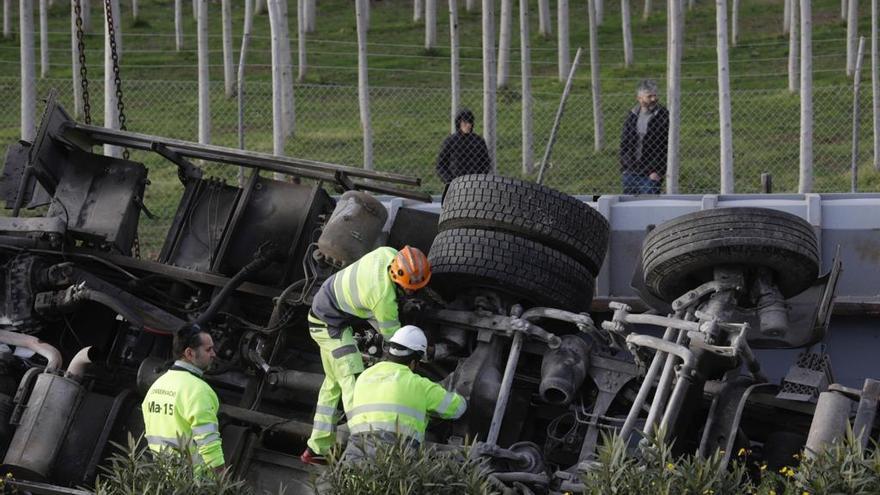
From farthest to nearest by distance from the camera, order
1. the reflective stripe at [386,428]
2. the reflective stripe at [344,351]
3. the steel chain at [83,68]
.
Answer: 1. the steel chain at [83,68]
2. the reflective stripe at [344,351]
3. the reflective stripe at [386,428]

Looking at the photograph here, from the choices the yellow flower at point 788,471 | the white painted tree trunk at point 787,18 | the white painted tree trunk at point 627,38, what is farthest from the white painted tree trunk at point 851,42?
the yellow flower at point 788,471

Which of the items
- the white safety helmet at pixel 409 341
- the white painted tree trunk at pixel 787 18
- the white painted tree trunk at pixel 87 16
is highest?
the white painted tree trunk at pixel 787 18

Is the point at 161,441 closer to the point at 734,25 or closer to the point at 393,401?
the point at 393,401

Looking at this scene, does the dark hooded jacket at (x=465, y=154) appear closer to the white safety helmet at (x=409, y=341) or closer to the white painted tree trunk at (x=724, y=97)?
the white painted tree trunk at (x=724, y=97)

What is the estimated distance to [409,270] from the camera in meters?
7.64

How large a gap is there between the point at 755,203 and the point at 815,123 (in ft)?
32.9

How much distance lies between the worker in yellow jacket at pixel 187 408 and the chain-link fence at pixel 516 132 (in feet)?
25.4

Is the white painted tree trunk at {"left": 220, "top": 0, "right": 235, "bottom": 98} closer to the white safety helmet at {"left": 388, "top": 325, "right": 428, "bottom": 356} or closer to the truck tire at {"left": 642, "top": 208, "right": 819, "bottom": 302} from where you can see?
the truck tire at {"left": 642, "top": 208, "right": 819, "bottom": 302}

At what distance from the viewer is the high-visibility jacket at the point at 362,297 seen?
7.68 m

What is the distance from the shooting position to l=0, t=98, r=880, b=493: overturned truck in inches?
290

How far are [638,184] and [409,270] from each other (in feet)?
18.0

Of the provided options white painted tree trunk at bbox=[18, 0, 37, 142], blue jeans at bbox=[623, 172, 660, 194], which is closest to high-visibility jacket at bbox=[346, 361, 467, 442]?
blue jeans at bbox=[623, 172, 660, 194]

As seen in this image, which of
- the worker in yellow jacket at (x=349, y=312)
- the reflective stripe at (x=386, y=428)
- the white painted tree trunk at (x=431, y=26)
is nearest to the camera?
the reflective stripe at (x=386, y=428)

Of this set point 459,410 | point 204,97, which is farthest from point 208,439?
point 204,97
